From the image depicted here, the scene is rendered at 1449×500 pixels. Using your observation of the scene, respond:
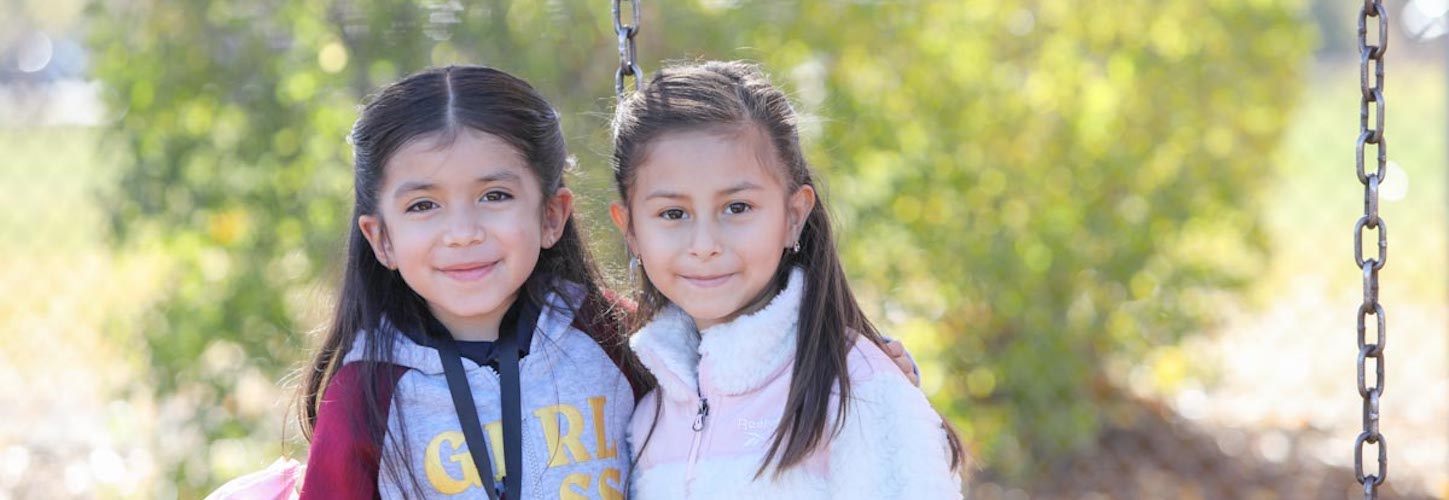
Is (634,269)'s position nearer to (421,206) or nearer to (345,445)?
(421,206)

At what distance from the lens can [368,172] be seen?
234cm

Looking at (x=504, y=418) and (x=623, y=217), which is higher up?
(x=623, y=217)

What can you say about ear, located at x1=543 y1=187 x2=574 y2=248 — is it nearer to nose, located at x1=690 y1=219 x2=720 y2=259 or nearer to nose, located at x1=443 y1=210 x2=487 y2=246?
nose, located at x1=443 y1=210 x2=487 y2=246

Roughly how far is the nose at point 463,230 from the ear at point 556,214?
151 millimetres

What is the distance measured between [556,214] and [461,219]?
0.70 ft

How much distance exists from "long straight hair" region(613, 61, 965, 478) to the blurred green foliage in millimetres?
746

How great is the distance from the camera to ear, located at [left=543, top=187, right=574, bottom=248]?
2.39 metres

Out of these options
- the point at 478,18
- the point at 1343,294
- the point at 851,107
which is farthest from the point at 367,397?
the point at 1343,294

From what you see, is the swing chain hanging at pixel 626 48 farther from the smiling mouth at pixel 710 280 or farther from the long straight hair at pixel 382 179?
the smiling mouth at pixel 710 280

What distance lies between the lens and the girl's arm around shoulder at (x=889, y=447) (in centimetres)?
208

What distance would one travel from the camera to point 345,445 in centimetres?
221

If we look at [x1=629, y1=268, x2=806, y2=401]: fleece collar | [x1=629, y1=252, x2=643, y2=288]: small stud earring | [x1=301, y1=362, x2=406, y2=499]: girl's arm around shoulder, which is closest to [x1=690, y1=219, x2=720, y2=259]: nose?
[x1=629, y1=268, x2=806, y2=401]: fleece collar

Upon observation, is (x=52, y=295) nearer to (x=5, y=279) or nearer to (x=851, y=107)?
(x=5, y=279)

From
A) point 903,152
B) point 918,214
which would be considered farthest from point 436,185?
point 918,214
